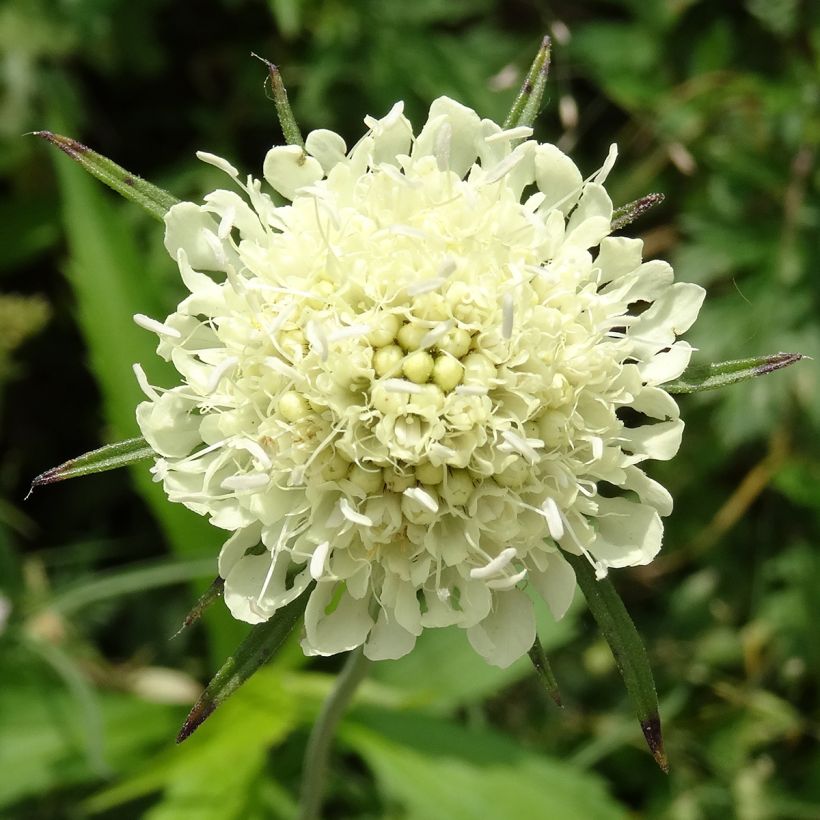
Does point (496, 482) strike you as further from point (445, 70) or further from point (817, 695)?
point (817, 695)

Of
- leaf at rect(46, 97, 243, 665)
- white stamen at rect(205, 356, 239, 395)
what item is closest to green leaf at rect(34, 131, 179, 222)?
white stamen at rect(205, 356, 239, 395)

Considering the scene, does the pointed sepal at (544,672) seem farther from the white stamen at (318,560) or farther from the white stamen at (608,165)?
the white stamen at (608,165)

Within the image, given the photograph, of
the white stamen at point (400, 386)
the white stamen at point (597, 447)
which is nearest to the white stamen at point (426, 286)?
the white stamen at point (400, 386)

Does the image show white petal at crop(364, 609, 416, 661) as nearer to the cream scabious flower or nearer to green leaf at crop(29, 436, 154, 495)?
the cream scabious flower

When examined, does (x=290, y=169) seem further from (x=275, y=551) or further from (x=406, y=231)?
(x=275, y=551)

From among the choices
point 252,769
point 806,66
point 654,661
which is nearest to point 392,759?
point 252,769

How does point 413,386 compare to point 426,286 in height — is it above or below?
below

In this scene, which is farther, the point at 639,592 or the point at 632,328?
the point at 639,592

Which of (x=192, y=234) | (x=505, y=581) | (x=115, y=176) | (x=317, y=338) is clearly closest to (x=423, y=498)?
(x=505, y=581)
